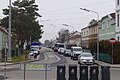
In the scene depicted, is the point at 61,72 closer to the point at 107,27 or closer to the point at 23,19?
the point at 107,27

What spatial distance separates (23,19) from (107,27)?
21630 millimetres

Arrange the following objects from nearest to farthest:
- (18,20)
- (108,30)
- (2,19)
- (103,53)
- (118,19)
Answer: (103,53)
(118,19)
(108,30)
(18,20)
(2,19)

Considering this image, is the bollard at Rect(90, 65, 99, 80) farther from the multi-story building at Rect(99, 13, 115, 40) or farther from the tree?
the tree

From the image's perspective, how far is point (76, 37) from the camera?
146 metres

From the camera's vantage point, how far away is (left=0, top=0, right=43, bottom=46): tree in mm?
80375

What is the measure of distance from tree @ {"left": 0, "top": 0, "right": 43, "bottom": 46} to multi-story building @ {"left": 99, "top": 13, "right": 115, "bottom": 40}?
17.8 m

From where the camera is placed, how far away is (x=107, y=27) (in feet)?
229

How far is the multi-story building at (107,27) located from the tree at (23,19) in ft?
58.3

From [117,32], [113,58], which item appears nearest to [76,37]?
[117,32]

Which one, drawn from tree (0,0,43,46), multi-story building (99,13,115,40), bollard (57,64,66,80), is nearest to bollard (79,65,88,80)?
bollard (57,64,66,80)

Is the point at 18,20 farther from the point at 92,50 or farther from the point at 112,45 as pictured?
the point at 112,45

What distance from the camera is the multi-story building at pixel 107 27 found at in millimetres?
64312

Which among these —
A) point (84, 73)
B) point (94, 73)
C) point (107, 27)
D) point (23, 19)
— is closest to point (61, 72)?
point (84, 73)

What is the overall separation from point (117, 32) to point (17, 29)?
31.3 metres
